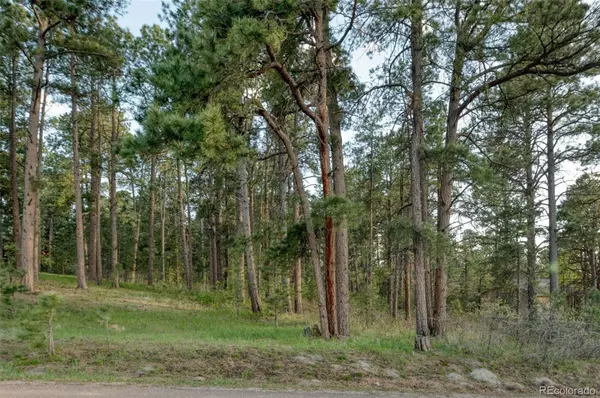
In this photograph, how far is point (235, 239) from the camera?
12227mm

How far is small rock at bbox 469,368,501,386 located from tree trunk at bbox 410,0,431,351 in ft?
4.02

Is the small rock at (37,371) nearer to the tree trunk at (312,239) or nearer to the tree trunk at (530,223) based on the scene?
the tree trunk at (312,239)

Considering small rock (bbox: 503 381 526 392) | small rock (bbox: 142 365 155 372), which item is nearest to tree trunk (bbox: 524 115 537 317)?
small rock (bbox: 503 381 526 392)

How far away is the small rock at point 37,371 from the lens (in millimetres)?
5257

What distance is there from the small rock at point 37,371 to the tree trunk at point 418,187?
626 centimetres

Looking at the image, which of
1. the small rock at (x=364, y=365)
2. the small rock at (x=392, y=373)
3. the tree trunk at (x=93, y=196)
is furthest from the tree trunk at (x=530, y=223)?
the tree trunk at (x=93, y=196)

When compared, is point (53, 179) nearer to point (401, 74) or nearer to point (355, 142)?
point (355, 142)

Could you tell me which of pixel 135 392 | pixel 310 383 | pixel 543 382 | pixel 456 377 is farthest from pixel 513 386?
pixel 135 392

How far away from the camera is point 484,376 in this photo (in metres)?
5.82

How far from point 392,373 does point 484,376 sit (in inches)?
56.5

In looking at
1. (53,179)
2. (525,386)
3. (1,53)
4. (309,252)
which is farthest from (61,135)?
(525,386)

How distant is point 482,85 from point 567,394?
21.9 ft

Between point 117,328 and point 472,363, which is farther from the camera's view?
point 117,328

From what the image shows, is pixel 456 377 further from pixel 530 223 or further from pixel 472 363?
pixel 530 223
